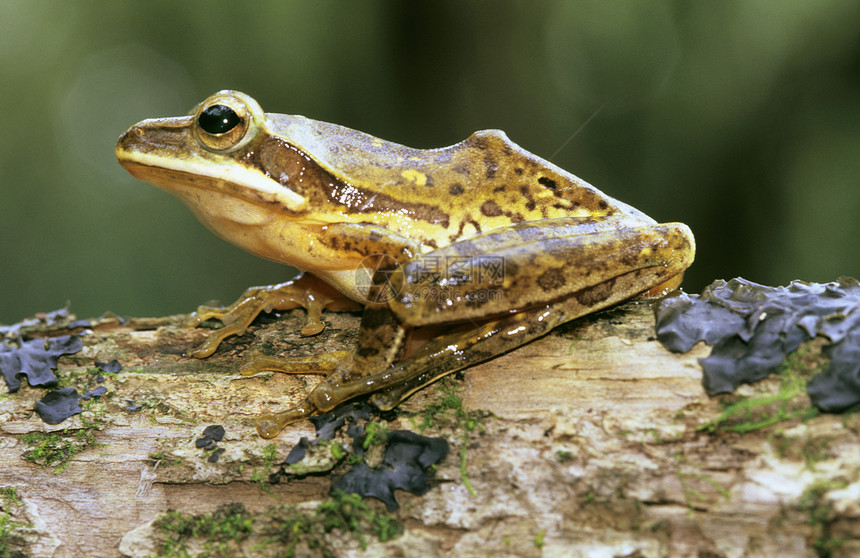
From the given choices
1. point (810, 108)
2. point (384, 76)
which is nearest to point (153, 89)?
point (384, 76)

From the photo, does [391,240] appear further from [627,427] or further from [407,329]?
[627,427]

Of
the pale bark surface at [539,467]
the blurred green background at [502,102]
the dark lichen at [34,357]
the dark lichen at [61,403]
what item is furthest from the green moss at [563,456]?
the blurred green background at [502,102]

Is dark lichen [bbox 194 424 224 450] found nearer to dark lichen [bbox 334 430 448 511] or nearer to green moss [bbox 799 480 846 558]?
dark lichen [bbox 334 430 448 511]

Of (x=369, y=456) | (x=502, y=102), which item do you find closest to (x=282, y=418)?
(x=369, y=456)

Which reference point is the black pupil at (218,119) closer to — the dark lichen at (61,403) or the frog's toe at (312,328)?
the frog's toe at (312,328)

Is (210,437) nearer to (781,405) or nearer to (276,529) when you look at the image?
(276,529)

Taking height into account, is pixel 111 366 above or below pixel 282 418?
above
